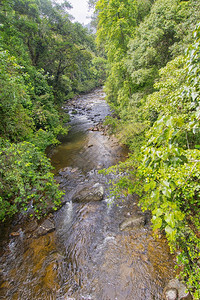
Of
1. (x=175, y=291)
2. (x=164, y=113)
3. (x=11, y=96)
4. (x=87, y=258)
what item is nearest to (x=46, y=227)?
(x=87, y=258)

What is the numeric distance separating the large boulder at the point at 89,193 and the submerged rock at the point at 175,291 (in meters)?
3.94

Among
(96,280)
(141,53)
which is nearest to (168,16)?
(141,53)

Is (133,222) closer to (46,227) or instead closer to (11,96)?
(46,227)

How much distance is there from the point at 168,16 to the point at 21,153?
10656 mm

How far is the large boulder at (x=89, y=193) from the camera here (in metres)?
7.07

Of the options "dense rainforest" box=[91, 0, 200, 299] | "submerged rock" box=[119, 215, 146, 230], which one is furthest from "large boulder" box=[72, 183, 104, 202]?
"submerged rock" box=[119, 215, 146, 230]

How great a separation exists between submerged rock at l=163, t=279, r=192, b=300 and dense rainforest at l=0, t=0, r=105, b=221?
4.19 meters

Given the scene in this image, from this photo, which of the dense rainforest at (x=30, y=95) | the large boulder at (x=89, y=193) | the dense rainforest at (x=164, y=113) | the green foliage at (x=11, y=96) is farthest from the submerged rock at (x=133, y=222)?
the green foliage at (x=11, y=96)

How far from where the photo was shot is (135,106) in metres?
10.8

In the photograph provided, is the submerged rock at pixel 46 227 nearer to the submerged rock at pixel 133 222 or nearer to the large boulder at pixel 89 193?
the large boulder at pixel 89 193

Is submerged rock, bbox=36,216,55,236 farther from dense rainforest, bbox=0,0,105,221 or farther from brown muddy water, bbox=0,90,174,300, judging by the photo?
dense rainforest, bbox=0,0,105,221

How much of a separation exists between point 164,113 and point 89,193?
5038 mm

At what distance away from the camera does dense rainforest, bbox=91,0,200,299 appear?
5.18ft

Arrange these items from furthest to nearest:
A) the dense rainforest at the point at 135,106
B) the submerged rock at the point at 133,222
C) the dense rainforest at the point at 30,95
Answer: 1. the submerged rock at the point at 133,222
2. the dense rainforest at the point at 30,95
3. the dense rainforest at the point at 135,106
